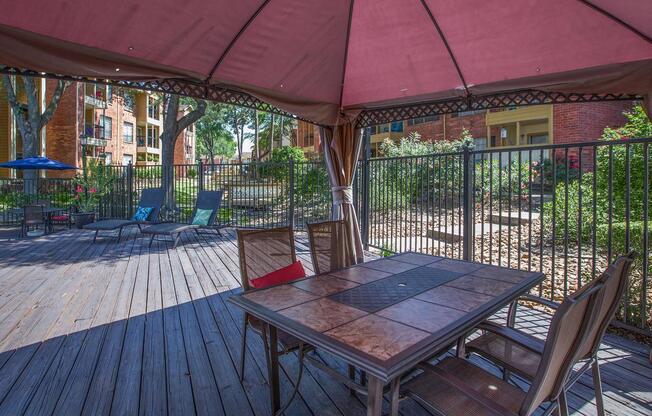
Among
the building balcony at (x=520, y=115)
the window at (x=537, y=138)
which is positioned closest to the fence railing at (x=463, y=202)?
the building balcony at (x=520, y=115)

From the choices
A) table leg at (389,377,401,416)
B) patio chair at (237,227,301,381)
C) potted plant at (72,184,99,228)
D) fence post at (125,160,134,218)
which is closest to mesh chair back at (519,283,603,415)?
table leg at (389,377,401,416)

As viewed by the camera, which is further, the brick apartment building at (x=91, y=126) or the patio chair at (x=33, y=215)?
the brick apartment building at (x=91, y=126)

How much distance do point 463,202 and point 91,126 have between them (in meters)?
23.8

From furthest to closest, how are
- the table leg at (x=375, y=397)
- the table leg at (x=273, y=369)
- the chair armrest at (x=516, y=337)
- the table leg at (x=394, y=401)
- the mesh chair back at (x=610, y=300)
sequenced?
the table leg at (x=273, y=369)
the chair armrest at (x=516, y=337)
the mesh chair back at (x=610, y=300)
the table leg at (x=394, y=401)
the table leg at (x=375, y=397)

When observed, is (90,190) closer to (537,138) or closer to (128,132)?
(537,138)

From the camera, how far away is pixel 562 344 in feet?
4.20

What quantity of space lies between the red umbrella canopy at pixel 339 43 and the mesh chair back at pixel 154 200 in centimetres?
543

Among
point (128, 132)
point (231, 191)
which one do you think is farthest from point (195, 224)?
point (128, 132)

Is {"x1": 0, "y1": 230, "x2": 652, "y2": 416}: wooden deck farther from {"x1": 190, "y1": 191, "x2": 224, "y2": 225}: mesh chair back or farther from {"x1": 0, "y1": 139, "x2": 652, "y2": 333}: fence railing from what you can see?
{"x1": 190, "y1": 191, "x2": 224, "y2": 225}: mesh chair back

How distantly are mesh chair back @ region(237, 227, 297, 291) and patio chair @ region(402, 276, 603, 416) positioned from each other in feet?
4.26

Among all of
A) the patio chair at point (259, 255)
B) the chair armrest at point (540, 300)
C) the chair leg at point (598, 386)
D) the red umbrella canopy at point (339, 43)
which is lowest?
the chair leg at point (598, 386)

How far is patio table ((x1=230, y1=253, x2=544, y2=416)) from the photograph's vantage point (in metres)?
1.38

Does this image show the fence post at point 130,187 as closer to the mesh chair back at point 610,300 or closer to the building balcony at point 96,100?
the mesh chair back at point 610,300

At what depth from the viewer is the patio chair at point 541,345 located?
162 cm
